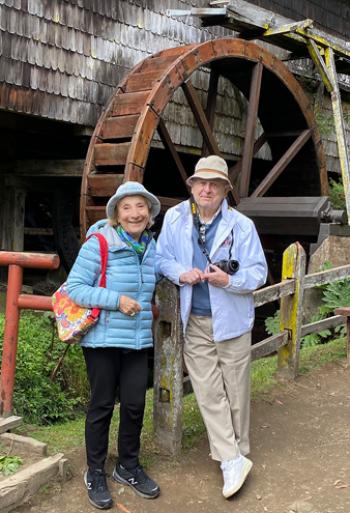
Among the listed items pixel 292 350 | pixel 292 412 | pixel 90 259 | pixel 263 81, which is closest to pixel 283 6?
pixel 263 81

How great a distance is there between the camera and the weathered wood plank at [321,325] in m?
5.53

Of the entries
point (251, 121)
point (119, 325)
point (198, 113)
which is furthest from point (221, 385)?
point (251, 121)

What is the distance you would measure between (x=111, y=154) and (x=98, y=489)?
4161 millimetres

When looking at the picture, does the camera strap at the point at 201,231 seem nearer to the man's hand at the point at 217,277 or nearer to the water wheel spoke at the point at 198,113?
the man's hand at the point at 217,277

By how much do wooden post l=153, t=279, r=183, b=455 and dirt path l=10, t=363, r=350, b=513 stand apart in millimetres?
146

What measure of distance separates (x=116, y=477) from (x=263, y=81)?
6625mm

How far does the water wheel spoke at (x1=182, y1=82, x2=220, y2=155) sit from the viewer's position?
704 centimetres

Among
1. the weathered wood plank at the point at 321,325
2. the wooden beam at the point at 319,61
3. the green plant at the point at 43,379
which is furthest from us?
the wooden beam at the point at 319,61

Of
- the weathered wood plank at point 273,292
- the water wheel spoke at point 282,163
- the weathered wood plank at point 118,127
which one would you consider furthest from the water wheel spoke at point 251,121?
the weathered wood plank at point 273,292

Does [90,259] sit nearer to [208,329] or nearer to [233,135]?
[208,329]

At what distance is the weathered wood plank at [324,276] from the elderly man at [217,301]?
2.13 metres

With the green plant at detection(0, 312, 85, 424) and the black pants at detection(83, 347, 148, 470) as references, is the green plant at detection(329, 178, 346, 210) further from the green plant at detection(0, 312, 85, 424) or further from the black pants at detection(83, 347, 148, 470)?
the black pants at detection(83, 347, 148, 470)

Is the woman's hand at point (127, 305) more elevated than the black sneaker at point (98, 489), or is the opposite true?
the woman's hand at point (127, 305)

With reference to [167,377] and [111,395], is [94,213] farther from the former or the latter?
[111,395]
